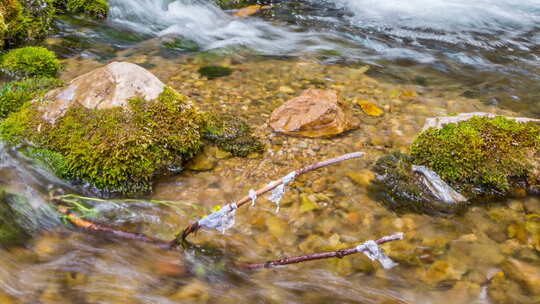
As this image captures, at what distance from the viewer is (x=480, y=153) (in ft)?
13.4

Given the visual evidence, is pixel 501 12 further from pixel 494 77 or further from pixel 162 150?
pixel 162 150

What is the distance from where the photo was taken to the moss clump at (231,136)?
4.70 meters

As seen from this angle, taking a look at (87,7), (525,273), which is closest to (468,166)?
(525,273)

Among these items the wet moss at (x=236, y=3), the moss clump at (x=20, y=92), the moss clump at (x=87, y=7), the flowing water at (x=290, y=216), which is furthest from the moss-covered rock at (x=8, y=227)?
the wet moss at (x=236, y=3)

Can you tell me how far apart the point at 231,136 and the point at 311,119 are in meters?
1.03

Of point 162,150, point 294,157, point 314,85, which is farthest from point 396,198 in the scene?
point 314,85

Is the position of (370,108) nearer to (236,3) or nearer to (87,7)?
(87,7)

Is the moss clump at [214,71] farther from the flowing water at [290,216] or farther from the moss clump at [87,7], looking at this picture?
the moss clump at [87,7]

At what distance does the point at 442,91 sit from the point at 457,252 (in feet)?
12.8

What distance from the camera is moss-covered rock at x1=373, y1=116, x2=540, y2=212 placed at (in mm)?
4000

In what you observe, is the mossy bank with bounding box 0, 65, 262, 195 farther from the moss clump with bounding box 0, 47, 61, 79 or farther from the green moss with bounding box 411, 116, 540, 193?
the green moss with bounding box 411, 116, 540, 193

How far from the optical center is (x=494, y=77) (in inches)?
288

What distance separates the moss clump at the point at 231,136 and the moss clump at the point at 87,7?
5557 mm

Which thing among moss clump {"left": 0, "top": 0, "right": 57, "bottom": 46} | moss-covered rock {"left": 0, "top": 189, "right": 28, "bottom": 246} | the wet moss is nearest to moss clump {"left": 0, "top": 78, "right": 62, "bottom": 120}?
moss-covered rock {"left": 0, "top": 189, "right": 28, "bottom": 246}
